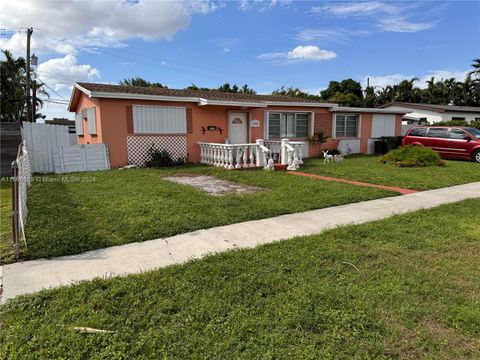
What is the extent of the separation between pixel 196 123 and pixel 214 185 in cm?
580

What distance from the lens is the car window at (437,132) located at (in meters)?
16.3

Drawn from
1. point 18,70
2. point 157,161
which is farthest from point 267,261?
point 18,70

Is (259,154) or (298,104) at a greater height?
(298,104)

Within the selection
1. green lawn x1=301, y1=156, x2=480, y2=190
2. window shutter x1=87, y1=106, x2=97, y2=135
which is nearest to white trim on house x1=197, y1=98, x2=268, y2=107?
green lawn x1=301, y1=156, x2=480, y2=190

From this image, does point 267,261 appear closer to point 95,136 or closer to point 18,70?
point 95,136

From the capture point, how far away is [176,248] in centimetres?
450

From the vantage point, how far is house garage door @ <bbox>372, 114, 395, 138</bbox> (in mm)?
19625

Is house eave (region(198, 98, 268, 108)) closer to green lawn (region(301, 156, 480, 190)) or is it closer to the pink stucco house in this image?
the pink stucco house

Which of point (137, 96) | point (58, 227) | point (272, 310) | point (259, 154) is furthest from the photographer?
point (259, 154)

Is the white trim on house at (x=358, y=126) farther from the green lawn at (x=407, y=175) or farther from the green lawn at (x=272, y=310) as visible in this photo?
the green lawn at (x=272, y=310)

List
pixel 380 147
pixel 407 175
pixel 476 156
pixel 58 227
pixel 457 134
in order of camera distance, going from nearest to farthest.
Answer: pixel 58 227, pixel 407 175, pixel 476 156, pixel 457 134, pixel 380 147

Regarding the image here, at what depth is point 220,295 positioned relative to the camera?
10.5 ft

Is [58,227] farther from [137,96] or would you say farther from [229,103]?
[229,103]

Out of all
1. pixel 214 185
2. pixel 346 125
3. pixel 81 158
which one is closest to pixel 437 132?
pixel 346 125
